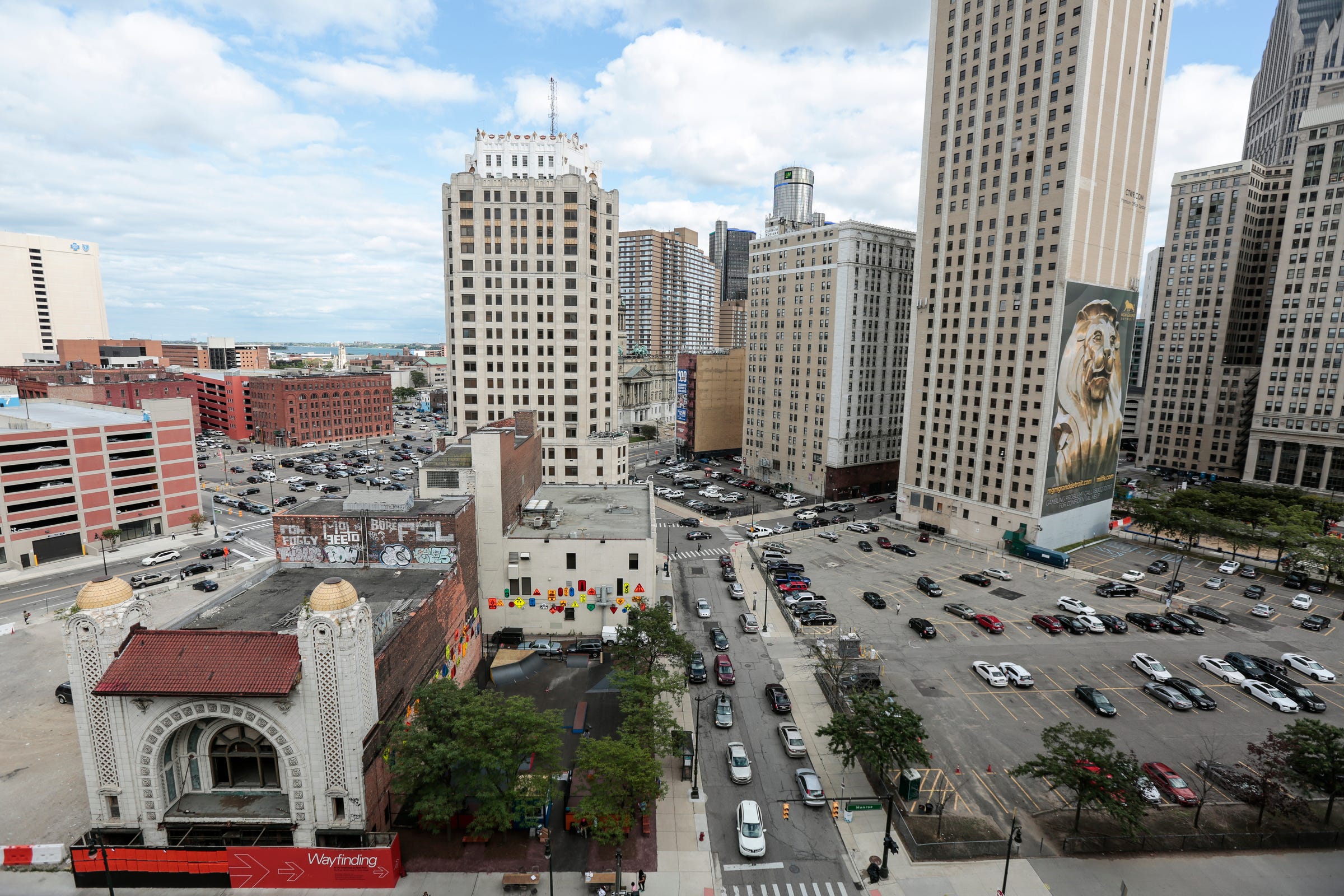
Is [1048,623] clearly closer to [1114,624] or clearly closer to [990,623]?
[990,623]

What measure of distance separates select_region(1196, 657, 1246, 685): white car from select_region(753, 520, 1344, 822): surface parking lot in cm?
63

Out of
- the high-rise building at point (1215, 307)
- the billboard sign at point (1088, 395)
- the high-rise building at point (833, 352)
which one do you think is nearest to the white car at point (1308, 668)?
the billboard sign at point (1088, 395)

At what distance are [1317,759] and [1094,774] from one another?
13.9 m

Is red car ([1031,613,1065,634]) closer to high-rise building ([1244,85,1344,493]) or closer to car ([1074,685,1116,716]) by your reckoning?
car ([1074,685,1116,716])

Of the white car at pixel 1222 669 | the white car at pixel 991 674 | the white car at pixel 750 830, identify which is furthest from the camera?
the white car at pixel 1222 669

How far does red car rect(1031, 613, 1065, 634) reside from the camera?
6266 cm

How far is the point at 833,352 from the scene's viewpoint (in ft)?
380

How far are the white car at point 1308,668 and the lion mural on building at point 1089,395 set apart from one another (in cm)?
3397

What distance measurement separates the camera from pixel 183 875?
30672 millimetres

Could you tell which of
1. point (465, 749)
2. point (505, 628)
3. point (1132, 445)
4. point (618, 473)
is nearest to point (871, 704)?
point (465, 749)

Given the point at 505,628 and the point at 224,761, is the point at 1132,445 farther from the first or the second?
the point at 224,761

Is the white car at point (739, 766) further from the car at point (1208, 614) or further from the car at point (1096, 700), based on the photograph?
the car at point (1208, 614)

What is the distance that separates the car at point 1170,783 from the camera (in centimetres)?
3744

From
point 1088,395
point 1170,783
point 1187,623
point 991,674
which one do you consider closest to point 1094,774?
point 1170,783
